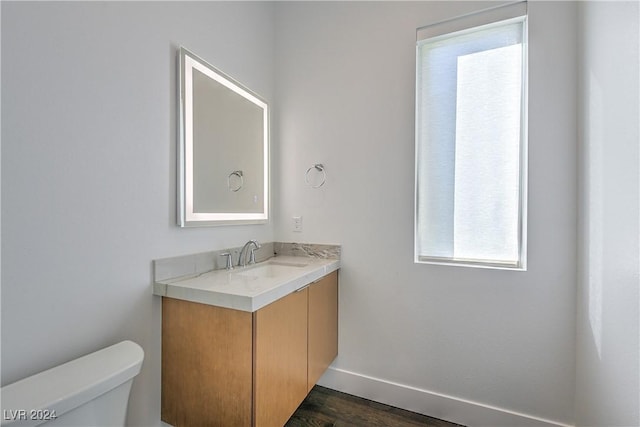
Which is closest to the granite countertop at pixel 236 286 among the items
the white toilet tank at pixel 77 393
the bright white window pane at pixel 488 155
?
the white toilet tank at pixel 77 393

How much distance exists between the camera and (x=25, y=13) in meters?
0.86

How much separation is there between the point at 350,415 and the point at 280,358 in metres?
0.76

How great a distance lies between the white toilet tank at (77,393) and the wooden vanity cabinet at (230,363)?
24 cm

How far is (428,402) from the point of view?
1.66m

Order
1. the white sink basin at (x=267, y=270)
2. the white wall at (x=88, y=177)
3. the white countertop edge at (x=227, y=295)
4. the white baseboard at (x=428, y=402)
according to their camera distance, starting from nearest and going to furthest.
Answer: the white wall at (x=88, y=177)
the white countertop edge at (x=227, y=295)
the white baseboard at (x=428, y=402)
the white sink basin at (x=267, y=270)

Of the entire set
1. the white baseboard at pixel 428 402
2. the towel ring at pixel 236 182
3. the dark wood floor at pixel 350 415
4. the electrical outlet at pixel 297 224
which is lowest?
the dark wood floor at pixel 350 415

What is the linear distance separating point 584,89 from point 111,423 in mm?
2323

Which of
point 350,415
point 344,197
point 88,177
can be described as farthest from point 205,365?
point 344,197

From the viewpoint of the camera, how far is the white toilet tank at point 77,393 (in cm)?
72

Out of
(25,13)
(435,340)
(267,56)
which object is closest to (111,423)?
(25,13)

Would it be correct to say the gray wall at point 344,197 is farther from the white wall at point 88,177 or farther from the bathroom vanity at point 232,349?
the bathroom vanity at point 232,349

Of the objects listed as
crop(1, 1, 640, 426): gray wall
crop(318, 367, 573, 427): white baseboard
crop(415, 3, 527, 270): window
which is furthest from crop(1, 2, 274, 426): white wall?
crop(415, 3, 527, 270): window

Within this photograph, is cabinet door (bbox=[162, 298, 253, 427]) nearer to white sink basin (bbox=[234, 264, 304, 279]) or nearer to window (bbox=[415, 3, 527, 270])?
white sink basin (bbox=[234, 264, 304, 279])

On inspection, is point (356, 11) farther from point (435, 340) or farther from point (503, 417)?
point (503, 417)
